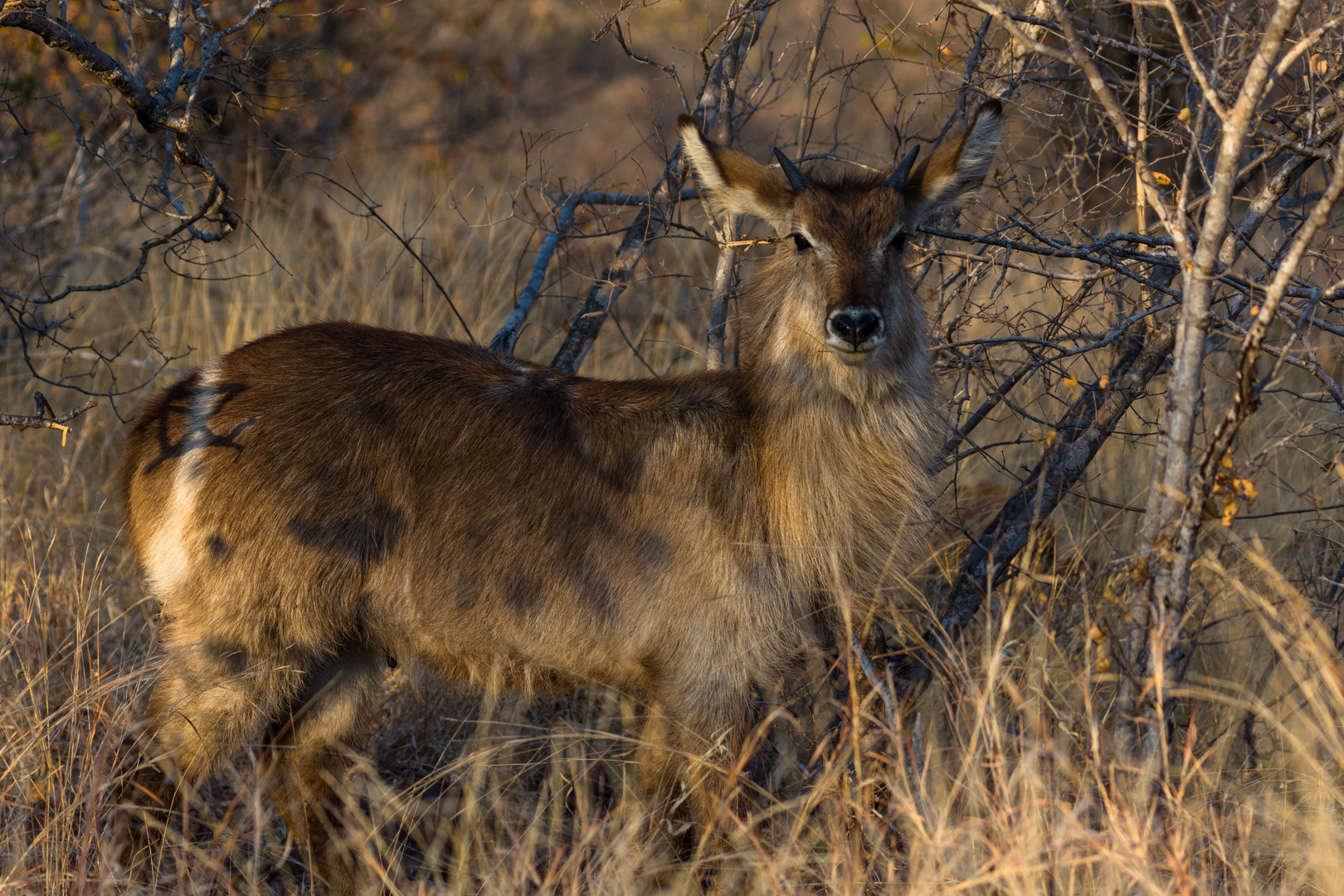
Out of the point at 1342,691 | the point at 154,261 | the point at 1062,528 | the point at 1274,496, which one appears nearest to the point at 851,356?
the point at 1342,691

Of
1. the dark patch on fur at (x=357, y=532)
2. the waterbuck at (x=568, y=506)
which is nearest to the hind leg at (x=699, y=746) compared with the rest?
the waterbuck at (x=568, y=506)

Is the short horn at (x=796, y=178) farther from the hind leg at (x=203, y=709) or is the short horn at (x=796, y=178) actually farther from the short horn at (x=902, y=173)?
the hind leg at (x=203, y=709)

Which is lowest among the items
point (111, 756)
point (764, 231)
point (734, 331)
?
point (111, 756)

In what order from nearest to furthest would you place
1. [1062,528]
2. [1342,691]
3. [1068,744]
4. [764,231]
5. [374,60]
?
1. [1342,691]
2. [1068,744]
3. [1062,528]
4. [764,231]
5. [374,60]

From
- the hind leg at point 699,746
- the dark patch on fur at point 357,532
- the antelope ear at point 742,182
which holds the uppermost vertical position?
the antelope ear at point 742,182

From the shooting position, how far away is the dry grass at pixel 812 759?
8.64ft

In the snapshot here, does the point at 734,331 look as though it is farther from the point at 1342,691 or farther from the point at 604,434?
the point at 1342,691

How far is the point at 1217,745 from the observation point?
3531 millimetres

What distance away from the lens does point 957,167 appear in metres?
3.39

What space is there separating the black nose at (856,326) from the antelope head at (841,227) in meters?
0.13

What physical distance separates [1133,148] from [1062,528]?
237 centimetres

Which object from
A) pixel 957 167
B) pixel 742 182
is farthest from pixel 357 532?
pixel 957 167

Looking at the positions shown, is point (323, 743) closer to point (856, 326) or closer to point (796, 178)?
point (856, 326)

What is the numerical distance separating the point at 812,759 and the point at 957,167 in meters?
1.75
